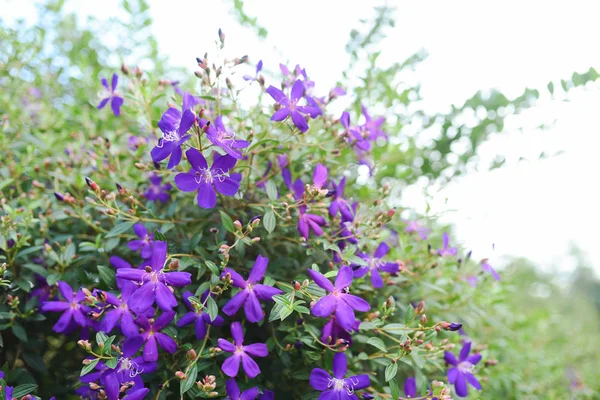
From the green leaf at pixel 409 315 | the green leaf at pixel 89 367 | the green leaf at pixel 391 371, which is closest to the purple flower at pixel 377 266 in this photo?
the green leaf at pixel 409 315

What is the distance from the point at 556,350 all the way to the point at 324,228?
207cm

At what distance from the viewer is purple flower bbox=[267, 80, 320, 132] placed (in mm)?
1174

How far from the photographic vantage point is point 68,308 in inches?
46.7

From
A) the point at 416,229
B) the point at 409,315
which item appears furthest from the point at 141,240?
the point at 416,229

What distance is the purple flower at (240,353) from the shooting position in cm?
106

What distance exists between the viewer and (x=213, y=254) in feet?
4.07

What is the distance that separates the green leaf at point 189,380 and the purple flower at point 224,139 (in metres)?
0.47

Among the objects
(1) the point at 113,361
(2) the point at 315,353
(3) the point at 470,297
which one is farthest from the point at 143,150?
(3) the point at 470,297

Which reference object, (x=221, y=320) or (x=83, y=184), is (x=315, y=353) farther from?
(x=83, y=184)

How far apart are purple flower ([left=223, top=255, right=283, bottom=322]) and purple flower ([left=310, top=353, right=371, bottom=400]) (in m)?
0.19

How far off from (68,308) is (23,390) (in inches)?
7.9

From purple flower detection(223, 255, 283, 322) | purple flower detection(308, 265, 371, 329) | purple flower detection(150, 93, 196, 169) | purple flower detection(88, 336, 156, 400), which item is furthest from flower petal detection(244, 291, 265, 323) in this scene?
purple flower detection(150, 93, 196, 169)

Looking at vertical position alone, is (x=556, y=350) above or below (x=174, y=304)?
below

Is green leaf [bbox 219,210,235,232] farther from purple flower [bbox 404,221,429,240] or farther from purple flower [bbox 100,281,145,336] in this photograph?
purple flower [bbox 404,221,429,240]
